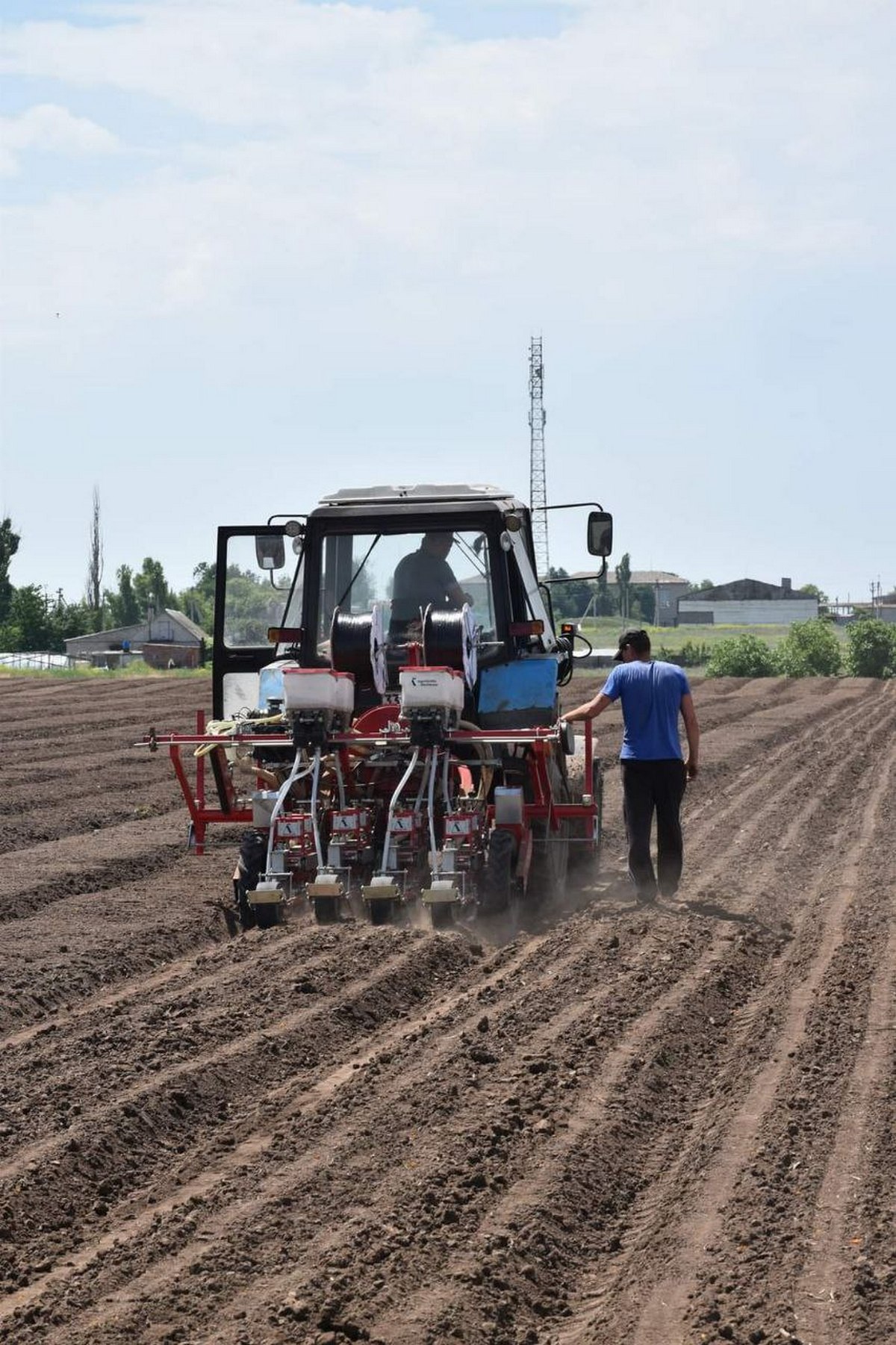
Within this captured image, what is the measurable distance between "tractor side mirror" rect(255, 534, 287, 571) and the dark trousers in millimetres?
2470

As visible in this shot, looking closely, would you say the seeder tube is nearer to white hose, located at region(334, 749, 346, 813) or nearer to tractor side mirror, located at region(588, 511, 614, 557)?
white hose, located at region(334, 749, 346, 813)

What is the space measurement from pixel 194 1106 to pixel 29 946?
10.2 feet

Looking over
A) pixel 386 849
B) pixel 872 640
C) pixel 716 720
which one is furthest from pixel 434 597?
pixel 872 640

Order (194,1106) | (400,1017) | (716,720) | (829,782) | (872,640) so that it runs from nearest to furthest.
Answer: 1. (194,1106)
2. (400,1017)
3. (829,782)
4. (716,720)
5. (872,640)

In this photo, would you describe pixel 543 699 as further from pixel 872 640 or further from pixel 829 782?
pixel 872 640

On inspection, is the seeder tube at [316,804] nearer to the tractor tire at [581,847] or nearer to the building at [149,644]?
the tractor tire at [581,847]

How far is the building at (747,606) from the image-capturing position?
11406 centimetres

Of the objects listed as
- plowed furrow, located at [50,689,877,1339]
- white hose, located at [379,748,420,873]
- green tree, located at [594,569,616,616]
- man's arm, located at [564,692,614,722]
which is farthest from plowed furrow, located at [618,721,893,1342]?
green tree, located at [594,569,616,616]

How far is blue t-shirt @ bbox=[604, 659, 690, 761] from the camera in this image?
965cm

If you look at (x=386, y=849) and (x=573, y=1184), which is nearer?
(x=573, y=1184)

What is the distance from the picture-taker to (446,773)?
924 centimetres

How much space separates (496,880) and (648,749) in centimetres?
133

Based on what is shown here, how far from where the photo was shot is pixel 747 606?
116m

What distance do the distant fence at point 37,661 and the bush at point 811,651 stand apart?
83.1 feet
